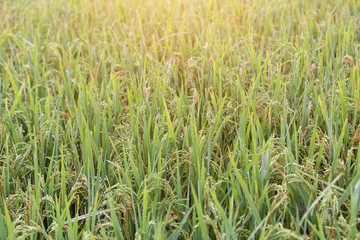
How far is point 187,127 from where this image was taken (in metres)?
1.41

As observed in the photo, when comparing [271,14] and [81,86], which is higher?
[271,14]

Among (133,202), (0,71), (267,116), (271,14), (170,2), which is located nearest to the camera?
(133,202)

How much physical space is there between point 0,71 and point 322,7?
1.90 m

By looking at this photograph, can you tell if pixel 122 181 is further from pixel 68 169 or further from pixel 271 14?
pixel 271 14

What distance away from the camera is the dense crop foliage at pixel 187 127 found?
1.04 meters

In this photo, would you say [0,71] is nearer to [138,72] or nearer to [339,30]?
[138,72]

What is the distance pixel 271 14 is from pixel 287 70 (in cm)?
68

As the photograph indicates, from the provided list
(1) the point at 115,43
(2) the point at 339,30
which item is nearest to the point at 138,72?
(1) the point at 115,43

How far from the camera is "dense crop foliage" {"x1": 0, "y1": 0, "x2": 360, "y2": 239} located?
3.42 ft

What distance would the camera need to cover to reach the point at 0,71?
6.81 ft

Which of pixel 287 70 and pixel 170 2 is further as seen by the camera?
pixel 170 2

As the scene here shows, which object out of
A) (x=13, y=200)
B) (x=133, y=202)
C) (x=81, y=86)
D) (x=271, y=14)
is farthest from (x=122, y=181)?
(x=271, y=14)

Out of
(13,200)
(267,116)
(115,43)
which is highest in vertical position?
(115,43)

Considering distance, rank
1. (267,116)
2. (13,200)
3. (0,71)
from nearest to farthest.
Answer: (13,200)
(267,116)
(0,71)
